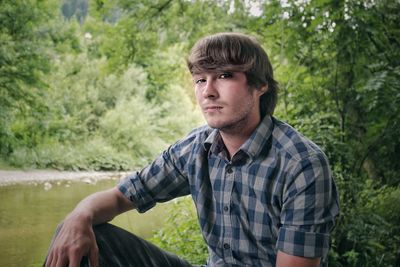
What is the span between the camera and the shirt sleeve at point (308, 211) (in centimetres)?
126

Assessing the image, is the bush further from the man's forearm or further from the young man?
the young man

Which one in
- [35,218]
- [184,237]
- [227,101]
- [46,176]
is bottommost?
[46,176]

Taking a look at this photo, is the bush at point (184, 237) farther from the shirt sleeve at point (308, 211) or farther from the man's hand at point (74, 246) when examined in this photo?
the shirt sleeve at point (308, 211)

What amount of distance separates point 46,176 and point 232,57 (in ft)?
33.2

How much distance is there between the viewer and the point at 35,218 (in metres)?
5.89

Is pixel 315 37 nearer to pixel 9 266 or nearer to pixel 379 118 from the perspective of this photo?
pixel 379 118

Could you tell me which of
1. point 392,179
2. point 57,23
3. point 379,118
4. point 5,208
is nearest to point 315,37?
point 379,118

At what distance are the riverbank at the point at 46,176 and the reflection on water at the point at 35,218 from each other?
1.83 feet

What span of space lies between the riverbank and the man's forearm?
27.2 ft

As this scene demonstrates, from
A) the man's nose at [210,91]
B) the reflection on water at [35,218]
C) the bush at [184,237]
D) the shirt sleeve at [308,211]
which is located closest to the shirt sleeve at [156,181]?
the man's nose at [210,91]

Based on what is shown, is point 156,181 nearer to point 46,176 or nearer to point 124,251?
point 124,251

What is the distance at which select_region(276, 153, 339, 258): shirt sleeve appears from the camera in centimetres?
126

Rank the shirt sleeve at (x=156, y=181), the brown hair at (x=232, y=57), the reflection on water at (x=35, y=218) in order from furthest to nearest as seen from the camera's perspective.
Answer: the reflection on water at (x=35, y=218) → the shirt sleeve at (x=156, y=181) → the brown hair at (x=232, y=57)

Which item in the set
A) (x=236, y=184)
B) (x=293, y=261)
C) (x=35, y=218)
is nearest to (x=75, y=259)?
(x=236, y=184)
